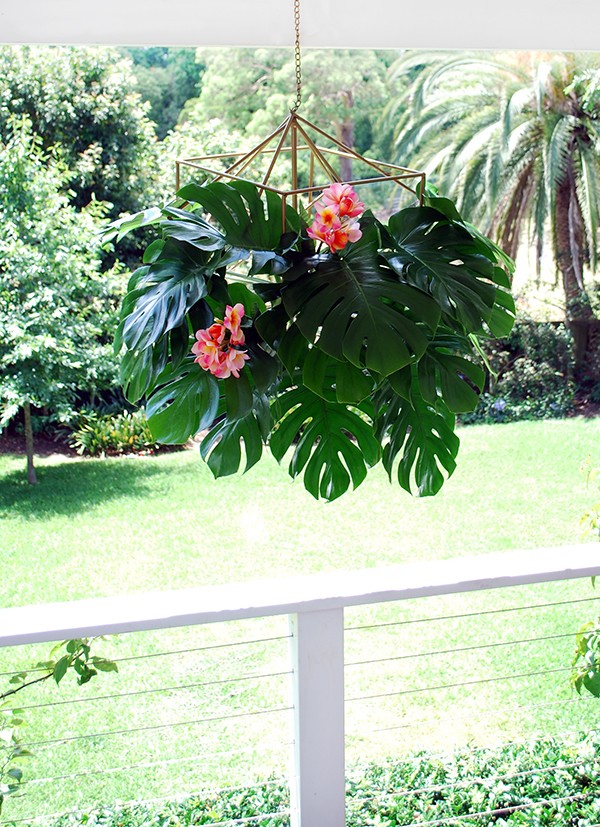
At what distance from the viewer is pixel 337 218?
872 millimetres

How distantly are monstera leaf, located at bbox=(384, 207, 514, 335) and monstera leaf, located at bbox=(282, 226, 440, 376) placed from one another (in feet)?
0.09

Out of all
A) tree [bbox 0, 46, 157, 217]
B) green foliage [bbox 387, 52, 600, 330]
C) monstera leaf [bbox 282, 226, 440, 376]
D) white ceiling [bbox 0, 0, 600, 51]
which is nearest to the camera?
monstera leaf [bbox 282, 226, 440, 376]

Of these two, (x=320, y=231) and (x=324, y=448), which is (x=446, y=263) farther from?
(x=324, y=448)

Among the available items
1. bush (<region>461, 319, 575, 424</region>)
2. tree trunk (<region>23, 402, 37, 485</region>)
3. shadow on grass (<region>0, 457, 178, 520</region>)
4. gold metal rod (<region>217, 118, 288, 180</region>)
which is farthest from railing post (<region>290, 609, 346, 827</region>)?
bush (<region>461, 319, 575, 424</region>)

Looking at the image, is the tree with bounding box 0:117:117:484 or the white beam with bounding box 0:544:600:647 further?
the tree with bounding box 0:117:117:484

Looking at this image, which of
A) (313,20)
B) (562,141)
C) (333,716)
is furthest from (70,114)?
(333,716)

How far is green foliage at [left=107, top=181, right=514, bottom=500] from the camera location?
84 centimetres

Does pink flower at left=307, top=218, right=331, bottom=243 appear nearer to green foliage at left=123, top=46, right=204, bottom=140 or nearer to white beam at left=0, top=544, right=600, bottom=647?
white beam at left=0, top=544, right=600, bottom=647

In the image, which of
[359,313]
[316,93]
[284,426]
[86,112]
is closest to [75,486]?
[86,112]

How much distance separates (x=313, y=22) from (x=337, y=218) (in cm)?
67

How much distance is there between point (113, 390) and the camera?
20.4ft

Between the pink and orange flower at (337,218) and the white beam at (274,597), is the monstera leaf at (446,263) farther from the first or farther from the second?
the white beam at (274,597)

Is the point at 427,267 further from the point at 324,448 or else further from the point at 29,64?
the point at 29,64

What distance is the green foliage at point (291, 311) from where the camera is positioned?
84 centimetres
